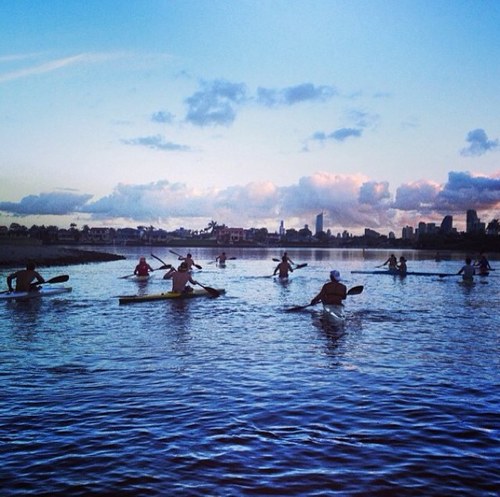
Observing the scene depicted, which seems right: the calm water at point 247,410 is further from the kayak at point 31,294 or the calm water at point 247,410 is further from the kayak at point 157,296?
the kayak at point 31,294

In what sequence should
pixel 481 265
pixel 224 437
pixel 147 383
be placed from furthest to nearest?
pixel 481 265 < pixel 147 383 < pixel 224 437

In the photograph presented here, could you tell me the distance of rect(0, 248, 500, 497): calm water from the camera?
256 inches

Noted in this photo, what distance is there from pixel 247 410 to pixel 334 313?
11.6 meters

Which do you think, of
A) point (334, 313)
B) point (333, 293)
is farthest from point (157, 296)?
point (334, 313)

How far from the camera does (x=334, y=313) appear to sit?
20156 millimetres

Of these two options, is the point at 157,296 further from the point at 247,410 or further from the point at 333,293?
the point at 247,410

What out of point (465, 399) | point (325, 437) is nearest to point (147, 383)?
point (325, 437)

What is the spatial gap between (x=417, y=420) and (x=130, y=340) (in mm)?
9513

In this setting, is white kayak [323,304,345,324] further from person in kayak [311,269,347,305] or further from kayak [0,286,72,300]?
kayak [0,286,72,300]

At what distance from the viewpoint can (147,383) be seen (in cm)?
1082

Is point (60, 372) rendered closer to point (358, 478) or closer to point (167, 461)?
point (167, 461)

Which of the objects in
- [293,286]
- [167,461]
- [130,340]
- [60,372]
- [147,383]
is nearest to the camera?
[167,461]

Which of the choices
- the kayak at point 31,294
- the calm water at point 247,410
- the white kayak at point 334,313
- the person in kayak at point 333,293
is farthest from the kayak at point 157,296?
the white kayak at point 334,313

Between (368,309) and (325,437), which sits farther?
(368,309)
